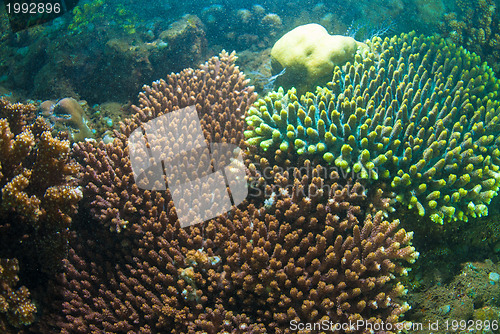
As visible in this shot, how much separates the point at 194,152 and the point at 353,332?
2.67 m

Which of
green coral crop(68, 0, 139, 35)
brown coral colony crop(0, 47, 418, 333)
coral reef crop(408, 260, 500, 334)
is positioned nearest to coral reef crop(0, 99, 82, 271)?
brown coral colony crop(0, 47, 418, 333)

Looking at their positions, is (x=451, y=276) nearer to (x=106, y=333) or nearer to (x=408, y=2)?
(x=106, y=333)

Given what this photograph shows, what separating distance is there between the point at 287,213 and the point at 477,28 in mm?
6532

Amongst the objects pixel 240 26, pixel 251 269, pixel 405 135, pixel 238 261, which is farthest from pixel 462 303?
pixel 240 26

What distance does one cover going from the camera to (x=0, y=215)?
2.70 m

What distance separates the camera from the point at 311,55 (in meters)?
4.43

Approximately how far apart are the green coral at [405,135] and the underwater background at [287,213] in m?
0.02

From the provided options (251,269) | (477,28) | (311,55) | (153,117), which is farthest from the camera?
(477,28)

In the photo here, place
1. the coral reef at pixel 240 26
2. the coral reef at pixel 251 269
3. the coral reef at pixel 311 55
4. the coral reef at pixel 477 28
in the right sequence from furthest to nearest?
the coral reef at pixel 240 26, the coral reef at pixel 477 28, the coral reef at pixel 311 55, the coral reef at pixel 251 269

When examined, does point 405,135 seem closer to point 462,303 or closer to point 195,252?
point 462,303

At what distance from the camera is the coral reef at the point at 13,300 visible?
8.49ft

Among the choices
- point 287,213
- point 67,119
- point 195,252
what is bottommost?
point 195,252

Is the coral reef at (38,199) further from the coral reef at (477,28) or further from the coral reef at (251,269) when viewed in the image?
the coral reef at (477,28)

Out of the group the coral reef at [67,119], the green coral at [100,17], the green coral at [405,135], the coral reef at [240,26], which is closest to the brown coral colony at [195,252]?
the green coral at [405,135]
